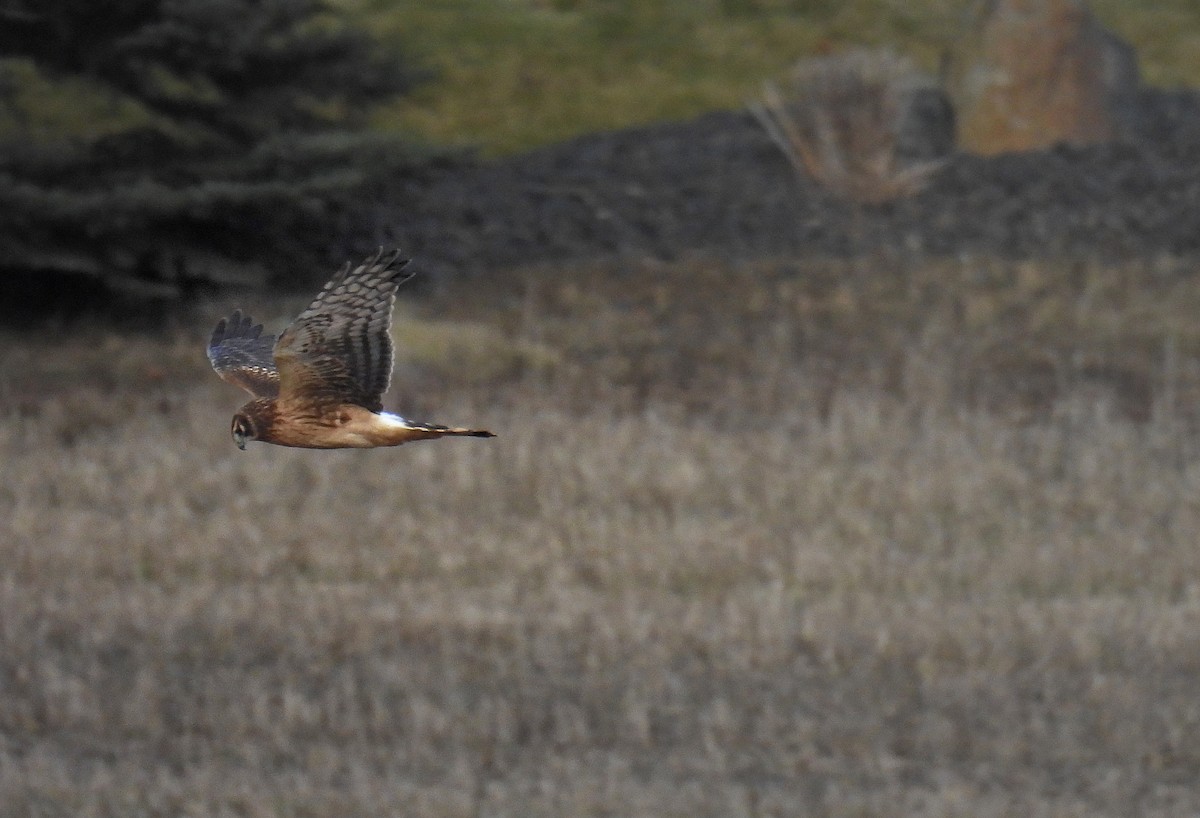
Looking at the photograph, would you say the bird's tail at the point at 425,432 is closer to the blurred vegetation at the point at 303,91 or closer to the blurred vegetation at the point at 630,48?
the blurred vegetation at the point at 303,91

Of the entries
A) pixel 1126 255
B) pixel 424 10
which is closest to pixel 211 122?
pixel 1126 255

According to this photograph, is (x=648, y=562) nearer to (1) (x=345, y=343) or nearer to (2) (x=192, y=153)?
(2) (x=192, y=153)

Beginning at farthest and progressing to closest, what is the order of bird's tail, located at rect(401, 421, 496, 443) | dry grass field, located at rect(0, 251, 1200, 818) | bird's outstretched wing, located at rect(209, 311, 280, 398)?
dry grass field, located at rect(0, 251, 1200, 818) → bird's outstretched wing, located at rect(209, 311, 280, 398) → bird's tail, located at rect(401, 421, 496, 443)

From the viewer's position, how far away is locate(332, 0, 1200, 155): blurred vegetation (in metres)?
13.1

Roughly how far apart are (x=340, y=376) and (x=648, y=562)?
5711 millimetres

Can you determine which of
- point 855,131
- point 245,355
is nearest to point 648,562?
point 855,131

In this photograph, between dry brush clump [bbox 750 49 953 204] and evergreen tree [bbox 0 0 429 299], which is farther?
dry brush clump [bbox 750 49 953 204]

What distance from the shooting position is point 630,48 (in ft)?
50.3

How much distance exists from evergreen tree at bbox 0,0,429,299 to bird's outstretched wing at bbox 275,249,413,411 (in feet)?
3.78

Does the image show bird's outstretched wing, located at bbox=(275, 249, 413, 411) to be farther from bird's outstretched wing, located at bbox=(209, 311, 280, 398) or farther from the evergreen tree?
the evergreen tree

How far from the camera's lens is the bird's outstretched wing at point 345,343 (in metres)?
1.05

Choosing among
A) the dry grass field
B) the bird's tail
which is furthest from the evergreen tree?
the bird's tail

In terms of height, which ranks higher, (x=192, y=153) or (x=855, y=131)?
(x=855, y=131)

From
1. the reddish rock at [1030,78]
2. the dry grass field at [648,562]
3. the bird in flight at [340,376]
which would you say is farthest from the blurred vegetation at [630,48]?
the bird in flight at [340,376]
